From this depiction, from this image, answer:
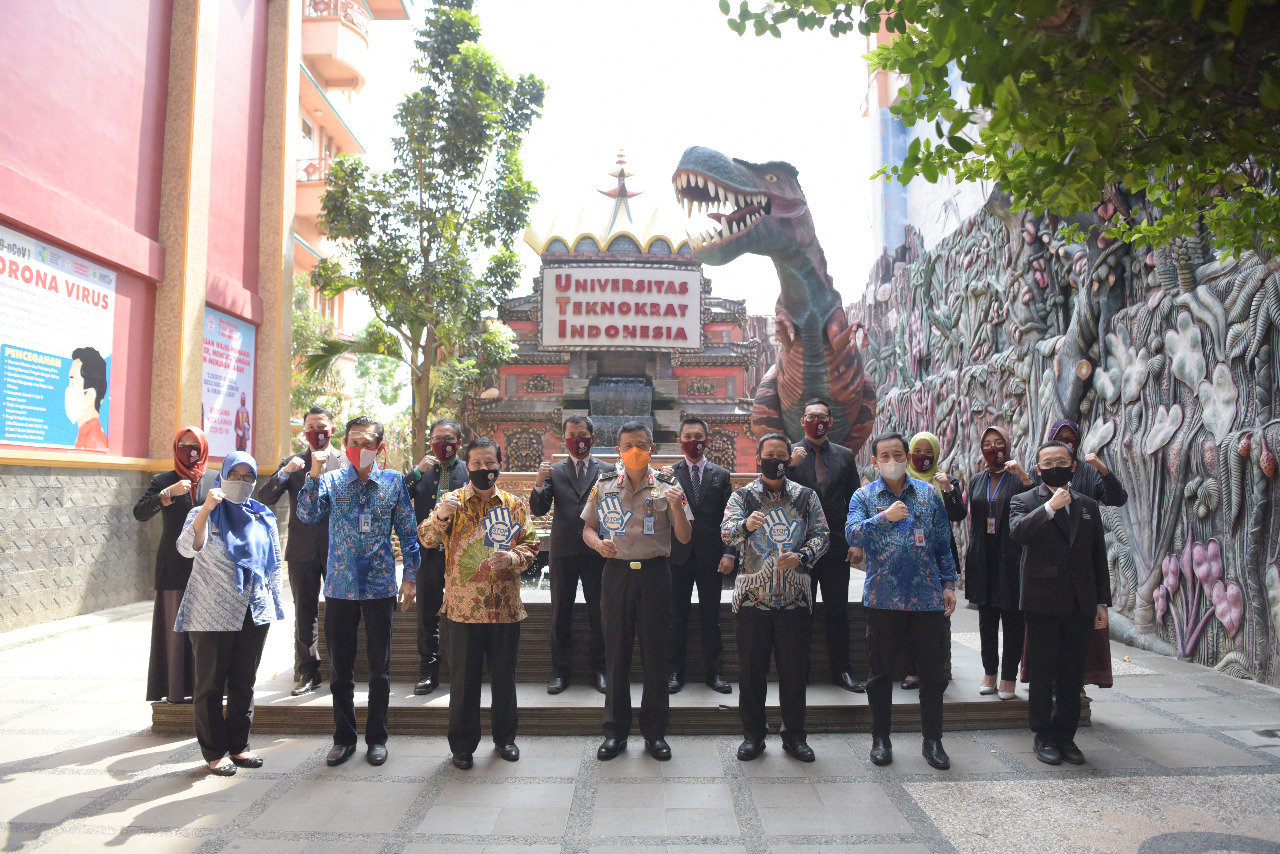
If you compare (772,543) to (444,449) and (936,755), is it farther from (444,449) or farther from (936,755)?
(444,449)

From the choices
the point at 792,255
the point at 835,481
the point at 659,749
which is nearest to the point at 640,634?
the point at 659,749

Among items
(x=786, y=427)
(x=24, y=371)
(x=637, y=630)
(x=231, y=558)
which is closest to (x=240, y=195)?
(x=24, y=371)

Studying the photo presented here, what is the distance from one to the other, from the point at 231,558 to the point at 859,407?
5510 mm

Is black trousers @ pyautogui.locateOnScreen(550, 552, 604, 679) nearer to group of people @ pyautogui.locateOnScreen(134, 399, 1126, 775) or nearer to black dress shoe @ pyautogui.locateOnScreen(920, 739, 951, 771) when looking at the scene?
group of people @ pyautogui.locateOnScreen(134, 399, 1126, 775)

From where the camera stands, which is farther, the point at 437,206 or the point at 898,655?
the point at 437,206

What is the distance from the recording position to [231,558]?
374cm

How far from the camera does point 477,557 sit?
3904 millimetres

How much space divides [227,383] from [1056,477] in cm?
1044

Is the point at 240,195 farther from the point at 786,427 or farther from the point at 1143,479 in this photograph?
the point at 1143,479

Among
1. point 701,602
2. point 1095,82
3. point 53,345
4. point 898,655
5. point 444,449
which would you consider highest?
point 53,345

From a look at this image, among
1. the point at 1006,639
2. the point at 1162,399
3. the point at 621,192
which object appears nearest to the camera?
the point at 1006,639

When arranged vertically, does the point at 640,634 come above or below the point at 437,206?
below

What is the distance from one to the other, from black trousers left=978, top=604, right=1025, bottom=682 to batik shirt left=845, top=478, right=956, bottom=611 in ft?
2.53

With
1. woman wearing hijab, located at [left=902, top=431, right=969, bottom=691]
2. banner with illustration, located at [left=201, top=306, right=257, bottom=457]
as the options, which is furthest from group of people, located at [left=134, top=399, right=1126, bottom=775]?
banner with illustration, located at [left=201, top=306, right=257, bottom=457]
